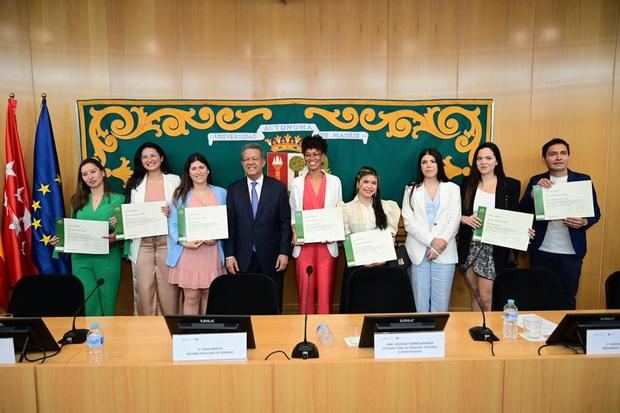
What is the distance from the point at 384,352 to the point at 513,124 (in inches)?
129

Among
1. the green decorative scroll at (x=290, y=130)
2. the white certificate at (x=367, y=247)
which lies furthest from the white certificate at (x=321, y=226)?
the green decorative scroll at (x=290, y=130)

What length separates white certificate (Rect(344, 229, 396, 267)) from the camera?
3.01 metres

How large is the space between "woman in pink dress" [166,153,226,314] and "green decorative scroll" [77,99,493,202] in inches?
25.2

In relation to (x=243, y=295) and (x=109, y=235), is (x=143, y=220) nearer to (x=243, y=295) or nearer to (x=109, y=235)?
(x=109, y=235)

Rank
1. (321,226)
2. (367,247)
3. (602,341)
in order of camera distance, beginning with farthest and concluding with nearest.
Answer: (321,226)
(367,247)
(602,341)

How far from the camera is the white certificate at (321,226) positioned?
3.11 m

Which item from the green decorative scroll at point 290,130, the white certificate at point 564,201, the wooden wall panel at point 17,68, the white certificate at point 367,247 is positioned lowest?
the white certificate at point 367,247

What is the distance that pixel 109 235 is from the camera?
3277mm

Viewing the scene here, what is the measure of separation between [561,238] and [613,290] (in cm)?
97

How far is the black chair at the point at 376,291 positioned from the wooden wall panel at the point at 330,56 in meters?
2.08

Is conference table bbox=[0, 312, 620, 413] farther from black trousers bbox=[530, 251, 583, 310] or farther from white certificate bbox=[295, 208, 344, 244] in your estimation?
black trousers bbox=[530, 251, 583, 310]

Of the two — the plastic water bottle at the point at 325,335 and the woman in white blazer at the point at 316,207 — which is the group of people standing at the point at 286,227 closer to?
the woman in white blazer at the point at 316,207

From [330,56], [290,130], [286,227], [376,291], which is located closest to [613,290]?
[376,291]

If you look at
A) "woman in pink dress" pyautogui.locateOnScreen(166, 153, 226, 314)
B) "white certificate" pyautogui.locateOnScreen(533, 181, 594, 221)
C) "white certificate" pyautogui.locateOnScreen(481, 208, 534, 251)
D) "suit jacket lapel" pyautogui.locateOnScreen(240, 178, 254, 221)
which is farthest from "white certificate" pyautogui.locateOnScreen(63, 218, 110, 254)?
"white certificate" pyautogui.locateOnScreen(533, 181, 594, 221)
